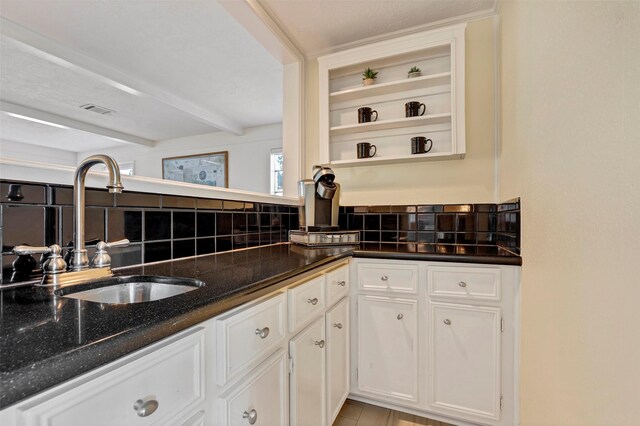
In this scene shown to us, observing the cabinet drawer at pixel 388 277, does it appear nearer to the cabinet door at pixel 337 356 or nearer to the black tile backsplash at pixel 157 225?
the cabinet door at pixel 337 356

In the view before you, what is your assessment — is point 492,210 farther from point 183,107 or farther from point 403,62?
point 183,107

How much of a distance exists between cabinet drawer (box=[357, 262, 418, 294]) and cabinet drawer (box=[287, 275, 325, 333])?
40 cm

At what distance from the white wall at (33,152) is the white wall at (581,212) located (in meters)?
6.57

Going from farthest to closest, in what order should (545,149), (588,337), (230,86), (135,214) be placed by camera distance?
(230,86)
(135,214)
(545,149)
(588,337)

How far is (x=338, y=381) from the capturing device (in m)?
1.46

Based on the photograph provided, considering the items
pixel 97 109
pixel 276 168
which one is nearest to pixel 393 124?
pixel 276 168

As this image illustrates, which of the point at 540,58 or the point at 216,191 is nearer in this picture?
the point at 540,58

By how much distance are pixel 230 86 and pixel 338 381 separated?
115 inches

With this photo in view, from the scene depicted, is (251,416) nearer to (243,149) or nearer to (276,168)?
(276,168)

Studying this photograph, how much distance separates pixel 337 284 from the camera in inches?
57.1

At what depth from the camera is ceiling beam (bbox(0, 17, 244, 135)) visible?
2.12 meters

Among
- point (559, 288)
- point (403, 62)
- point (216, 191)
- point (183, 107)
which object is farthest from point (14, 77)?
point (559, 288)

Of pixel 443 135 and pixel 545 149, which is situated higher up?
pixel 443 135

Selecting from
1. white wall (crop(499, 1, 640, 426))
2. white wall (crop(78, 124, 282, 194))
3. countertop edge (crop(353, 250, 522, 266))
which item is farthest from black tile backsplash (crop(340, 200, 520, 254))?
white wall (crop(78, 124, 282, 194))
